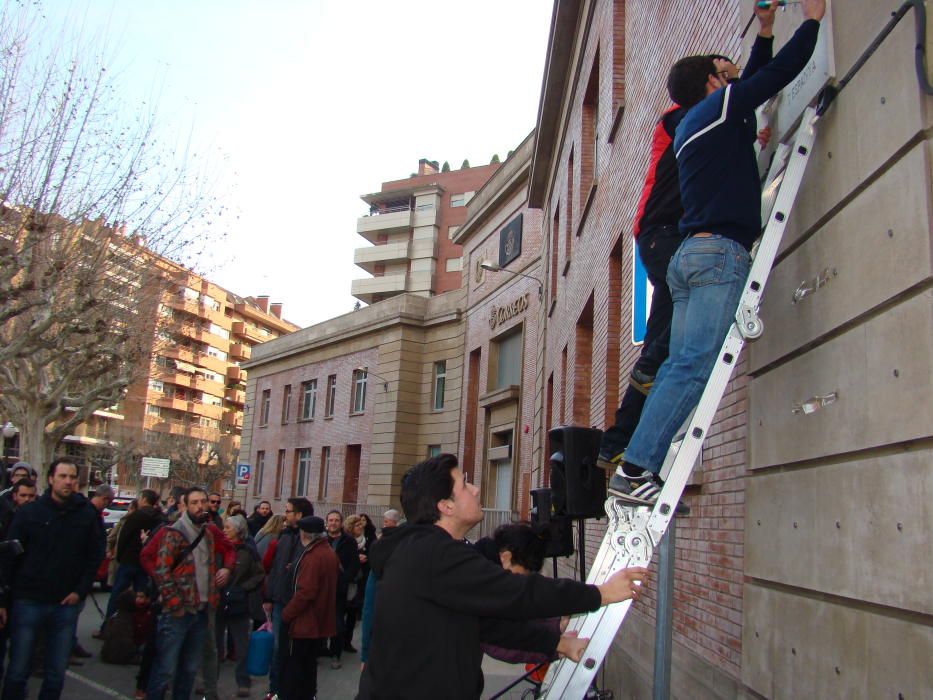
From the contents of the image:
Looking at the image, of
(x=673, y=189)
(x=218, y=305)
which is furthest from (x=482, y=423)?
(x=218, y=305)

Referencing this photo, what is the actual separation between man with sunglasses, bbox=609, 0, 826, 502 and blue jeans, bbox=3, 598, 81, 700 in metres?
5.23

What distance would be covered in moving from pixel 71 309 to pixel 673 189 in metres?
16.6

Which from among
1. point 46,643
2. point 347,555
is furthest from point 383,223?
point 46,643

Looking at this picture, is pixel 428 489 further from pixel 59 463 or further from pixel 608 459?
pixel 59 463

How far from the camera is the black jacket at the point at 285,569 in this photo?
8211 mm

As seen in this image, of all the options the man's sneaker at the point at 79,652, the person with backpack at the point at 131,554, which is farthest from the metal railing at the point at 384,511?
the man's sneaker at the point at 79,652

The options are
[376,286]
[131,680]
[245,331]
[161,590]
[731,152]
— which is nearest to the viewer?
[731,152]

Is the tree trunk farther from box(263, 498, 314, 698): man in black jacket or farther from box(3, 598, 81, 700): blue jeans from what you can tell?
box(3, 598, 81, 700): blue jeans

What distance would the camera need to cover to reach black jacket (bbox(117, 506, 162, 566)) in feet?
33.7

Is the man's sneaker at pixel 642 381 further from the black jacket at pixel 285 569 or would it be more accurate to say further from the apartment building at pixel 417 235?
the apartment building at pixel 417 235

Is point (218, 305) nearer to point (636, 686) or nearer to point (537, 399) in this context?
point (537, 399)

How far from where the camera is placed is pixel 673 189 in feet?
13.5

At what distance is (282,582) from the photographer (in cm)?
835

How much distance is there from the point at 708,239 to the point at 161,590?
18.9ft
